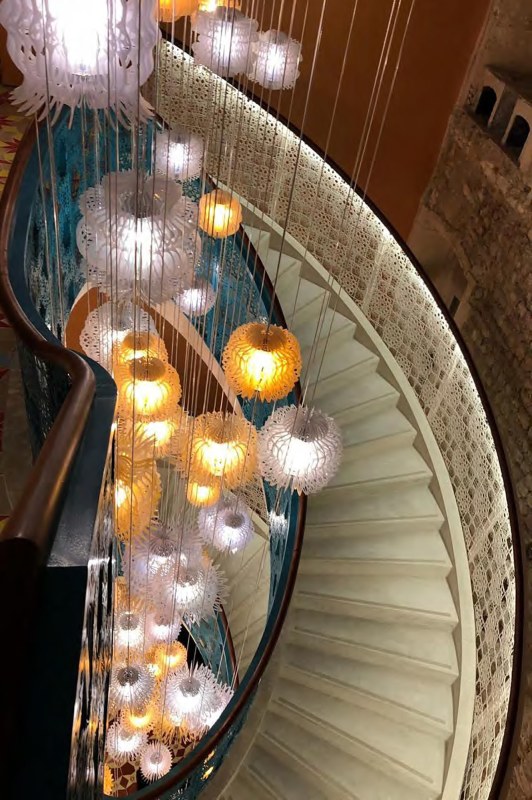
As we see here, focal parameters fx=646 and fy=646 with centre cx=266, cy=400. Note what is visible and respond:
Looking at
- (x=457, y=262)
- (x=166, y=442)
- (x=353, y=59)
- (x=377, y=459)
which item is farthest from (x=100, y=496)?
(x=353, y=59)

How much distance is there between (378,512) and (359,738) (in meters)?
1.81

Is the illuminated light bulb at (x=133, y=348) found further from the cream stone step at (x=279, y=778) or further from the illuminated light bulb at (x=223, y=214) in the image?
the cream stone step at (x=279, y=778)

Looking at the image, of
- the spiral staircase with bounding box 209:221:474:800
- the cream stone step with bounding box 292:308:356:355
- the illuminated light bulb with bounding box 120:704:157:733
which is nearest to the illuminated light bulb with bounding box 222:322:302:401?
the spiral staircase with bounding box 209:221:474:800

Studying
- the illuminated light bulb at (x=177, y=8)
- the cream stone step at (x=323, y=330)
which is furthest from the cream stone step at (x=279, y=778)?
the illuminated light bulb at (x=177, y=8)

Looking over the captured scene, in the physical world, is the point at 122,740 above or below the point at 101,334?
below

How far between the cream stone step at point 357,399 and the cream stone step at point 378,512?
819 millimetres

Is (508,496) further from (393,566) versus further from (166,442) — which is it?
(166,442)

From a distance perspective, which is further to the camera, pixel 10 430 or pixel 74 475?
pixel 10 430

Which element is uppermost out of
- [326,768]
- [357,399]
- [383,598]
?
[357,399]

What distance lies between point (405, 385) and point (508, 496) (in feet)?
6.97

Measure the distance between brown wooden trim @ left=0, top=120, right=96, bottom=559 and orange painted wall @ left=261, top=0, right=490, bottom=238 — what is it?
5663 millimetres

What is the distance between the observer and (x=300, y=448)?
3.34 meters

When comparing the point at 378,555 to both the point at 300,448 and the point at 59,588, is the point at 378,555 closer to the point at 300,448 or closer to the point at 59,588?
the point at 300,448

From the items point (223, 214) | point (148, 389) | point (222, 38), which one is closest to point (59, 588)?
point (148, 389)
